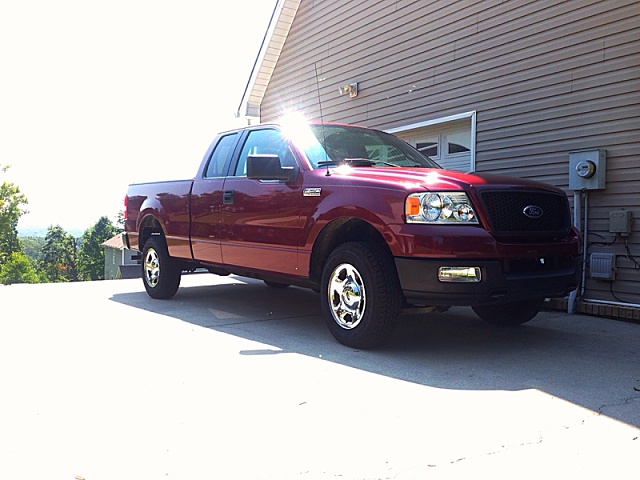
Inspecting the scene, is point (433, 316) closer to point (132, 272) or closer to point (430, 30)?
point (430, 30)

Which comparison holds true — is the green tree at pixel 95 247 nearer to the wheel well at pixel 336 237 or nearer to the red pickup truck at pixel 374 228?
the red pickup truck at pixel 374 228

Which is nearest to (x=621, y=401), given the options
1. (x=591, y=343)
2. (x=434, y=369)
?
(x=434, y=369)

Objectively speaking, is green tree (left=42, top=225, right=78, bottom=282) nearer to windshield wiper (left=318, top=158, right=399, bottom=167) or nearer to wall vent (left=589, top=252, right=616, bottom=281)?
windshield wiper (left=318, top=158, right=399, bottom=167)

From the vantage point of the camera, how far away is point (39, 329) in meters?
5.16

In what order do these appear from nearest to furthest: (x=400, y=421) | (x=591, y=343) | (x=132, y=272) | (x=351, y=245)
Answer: (x=400, y=421) < (x=351, y=245) < (x=591, y=343) < (x=132, y=272)

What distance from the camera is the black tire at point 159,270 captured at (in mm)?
6727

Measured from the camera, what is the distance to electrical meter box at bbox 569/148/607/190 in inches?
233

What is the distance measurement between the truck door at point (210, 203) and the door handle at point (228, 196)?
3.3 inches

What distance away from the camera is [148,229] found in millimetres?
7203

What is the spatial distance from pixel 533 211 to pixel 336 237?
1.52 metres

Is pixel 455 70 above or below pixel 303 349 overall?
above

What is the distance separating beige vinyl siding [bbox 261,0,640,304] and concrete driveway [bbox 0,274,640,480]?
1.84m

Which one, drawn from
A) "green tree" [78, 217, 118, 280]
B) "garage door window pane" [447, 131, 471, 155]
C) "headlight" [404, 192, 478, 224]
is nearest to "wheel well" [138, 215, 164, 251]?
"headlight" [404, 192, 478, 224]

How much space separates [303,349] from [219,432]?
168 cm
